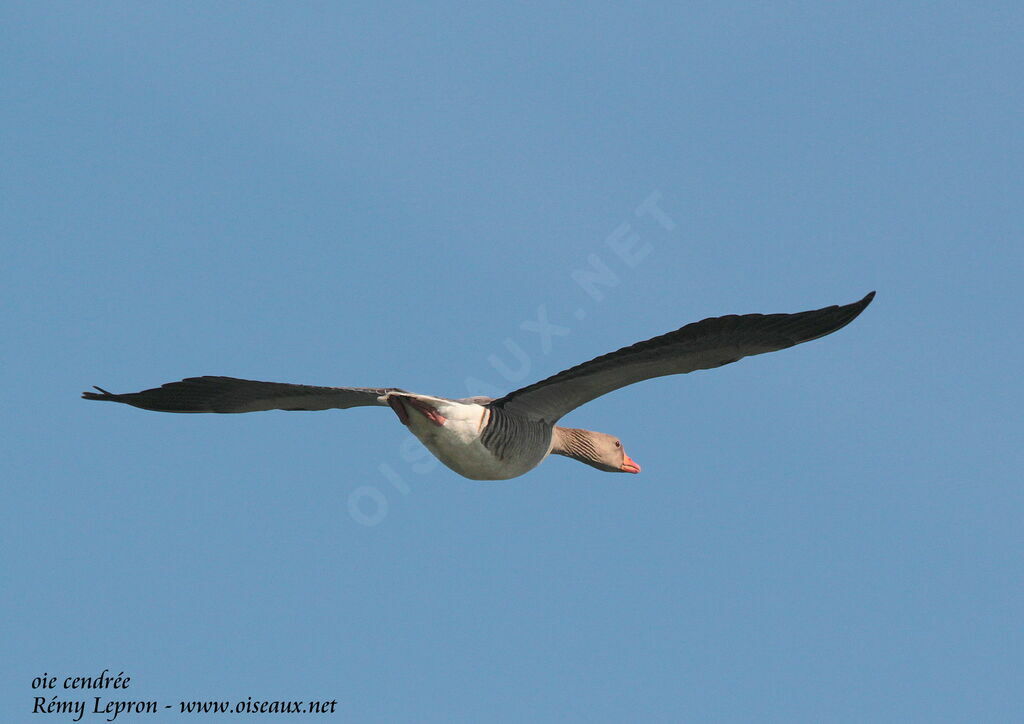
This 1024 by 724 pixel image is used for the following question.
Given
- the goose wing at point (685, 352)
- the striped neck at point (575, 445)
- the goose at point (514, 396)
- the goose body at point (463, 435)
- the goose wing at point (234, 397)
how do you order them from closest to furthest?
the goose wing at point (685, 352) → the goose at point (514, 396) → the goose body at point (463, 435) → the goose wing at point (234, 397) → the striped neck at point (575, 445)

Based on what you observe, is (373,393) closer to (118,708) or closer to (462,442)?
(462,442)

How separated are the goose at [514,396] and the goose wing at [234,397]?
1cm

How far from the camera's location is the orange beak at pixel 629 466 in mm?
13258

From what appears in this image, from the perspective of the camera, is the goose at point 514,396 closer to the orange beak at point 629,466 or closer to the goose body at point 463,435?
the goose body at point 463,435

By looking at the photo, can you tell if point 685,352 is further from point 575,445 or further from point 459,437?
point 575,445

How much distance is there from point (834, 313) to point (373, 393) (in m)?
4.30

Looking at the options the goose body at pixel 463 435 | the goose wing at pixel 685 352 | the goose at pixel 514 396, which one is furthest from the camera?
the goose body at pixel 463 435

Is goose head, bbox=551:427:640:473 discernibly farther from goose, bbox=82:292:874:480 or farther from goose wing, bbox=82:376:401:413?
goose wing, bbox=82:376:401:413

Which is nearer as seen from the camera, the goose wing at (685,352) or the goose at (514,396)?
the goose wing at (685,352)

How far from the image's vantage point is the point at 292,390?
1111cm

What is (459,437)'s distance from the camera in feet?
34.2

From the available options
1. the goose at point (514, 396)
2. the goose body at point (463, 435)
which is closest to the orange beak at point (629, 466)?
the goose at point (514, 396)

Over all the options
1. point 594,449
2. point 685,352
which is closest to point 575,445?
point 594,449

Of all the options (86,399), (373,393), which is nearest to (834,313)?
(373,393)
